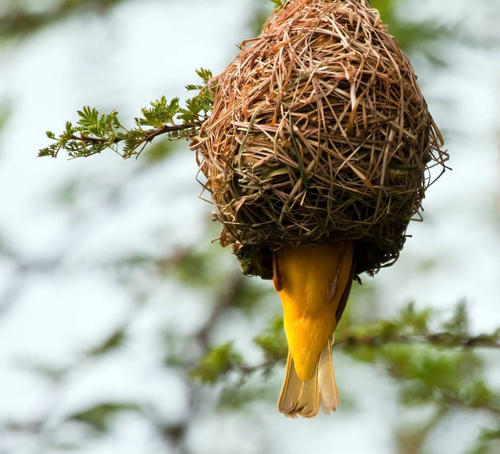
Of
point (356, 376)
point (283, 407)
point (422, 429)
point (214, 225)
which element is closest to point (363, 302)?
point (356, 376)

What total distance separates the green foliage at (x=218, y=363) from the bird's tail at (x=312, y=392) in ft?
2.66

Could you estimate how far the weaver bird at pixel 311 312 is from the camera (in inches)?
130

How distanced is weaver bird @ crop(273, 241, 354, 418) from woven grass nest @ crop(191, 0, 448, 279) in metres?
0.16

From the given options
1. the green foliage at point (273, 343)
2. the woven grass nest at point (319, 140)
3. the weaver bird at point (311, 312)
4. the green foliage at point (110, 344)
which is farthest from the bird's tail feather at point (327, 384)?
the green foliage at point (110, 344)

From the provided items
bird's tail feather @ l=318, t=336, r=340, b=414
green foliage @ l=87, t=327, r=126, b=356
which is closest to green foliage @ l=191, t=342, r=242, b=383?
bird's tail feather @ l=318, t=336, r=340, b=414

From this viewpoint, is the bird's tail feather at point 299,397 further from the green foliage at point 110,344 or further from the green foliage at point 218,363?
the green foliage at point 110,344

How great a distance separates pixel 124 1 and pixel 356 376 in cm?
592

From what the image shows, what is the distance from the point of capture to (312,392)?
354 cm

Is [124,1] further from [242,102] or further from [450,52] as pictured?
[242,102]

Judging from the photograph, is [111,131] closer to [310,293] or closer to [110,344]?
[310,293]

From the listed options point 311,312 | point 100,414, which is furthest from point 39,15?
point 311,312

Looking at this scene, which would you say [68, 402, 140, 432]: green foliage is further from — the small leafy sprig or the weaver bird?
the small leafy sprig

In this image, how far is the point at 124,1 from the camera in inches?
308

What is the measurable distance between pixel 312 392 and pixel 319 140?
131 centimetres
